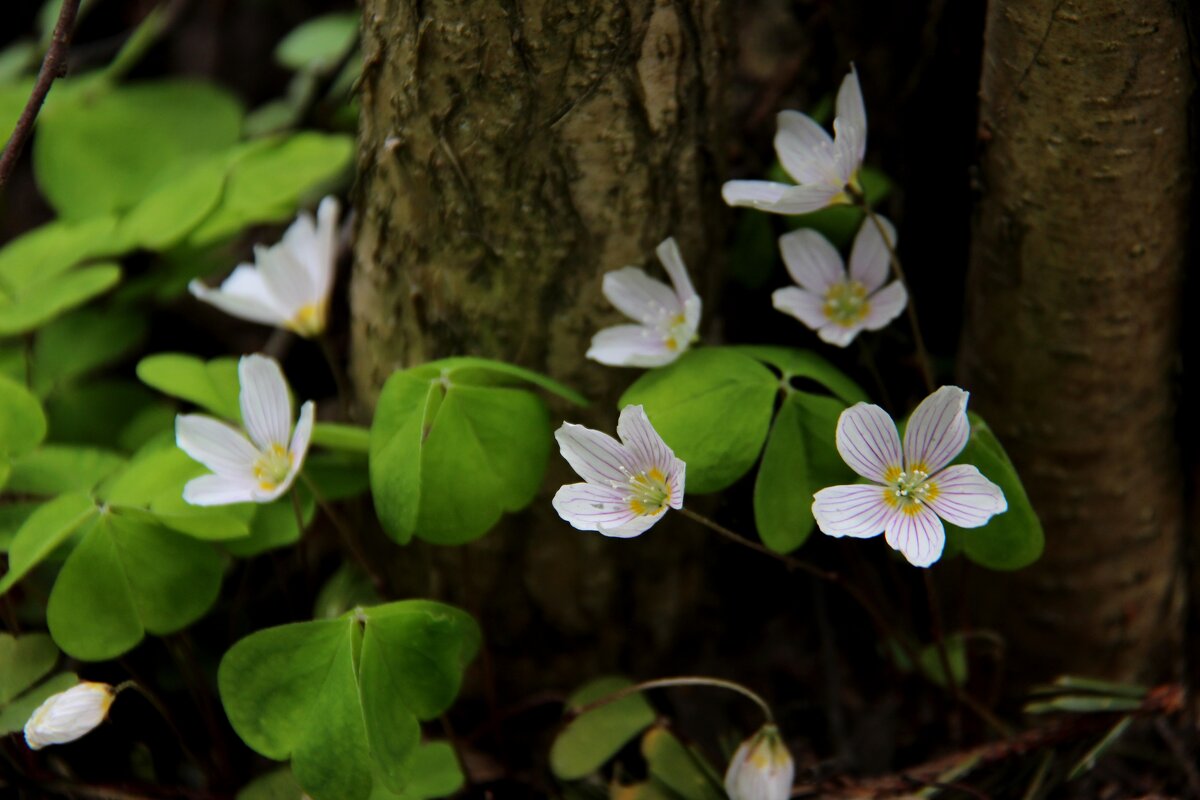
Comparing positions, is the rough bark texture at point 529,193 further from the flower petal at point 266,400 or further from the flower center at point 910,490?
the flower center at point 910,490

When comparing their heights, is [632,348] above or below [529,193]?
below

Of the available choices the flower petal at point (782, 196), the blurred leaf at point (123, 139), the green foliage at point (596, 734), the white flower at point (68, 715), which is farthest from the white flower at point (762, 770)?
the blurred leaf at point (123, 139)

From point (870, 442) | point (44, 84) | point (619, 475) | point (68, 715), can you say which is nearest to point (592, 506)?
A: point (619, 475)

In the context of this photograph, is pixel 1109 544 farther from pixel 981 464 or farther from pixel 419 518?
pixel 419 518

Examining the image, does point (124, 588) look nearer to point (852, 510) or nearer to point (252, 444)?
point (252, 444)

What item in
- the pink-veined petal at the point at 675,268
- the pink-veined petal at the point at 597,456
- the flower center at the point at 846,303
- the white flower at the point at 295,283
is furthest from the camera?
the white flower at the point at 295,283

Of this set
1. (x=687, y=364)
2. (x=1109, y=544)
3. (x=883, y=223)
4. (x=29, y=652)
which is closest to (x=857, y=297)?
(x=883, y=223)
